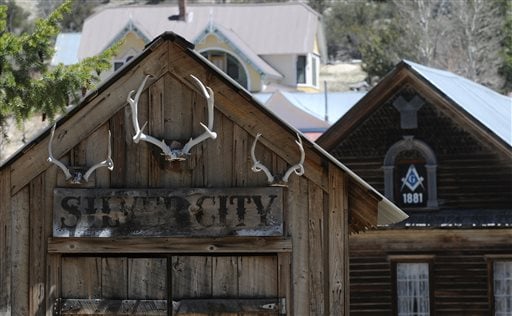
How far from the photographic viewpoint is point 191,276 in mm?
11609

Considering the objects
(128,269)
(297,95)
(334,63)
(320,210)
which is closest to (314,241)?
(320,210)

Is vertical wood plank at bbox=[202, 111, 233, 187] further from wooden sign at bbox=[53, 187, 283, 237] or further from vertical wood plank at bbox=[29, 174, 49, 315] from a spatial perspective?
vertical wood plank at bbox=[29, 174, 49, 315]

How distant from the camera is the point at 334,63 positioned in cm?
8956

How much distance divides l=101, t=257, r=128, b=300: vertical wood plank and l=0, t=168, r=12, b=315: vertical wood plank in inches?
30.8

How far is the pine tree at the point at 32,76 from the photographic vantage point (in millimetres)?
15227

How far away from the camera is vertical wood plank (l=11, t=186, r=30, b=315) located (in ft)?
37.8


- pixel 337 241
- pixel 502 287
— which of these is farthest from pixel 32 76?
pixel 502 287

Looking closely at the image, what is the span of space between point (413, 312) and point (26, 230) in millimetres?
12924

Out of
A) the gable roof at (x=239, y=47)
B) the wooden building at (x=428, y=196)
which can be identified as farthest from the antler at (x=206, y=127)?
the gable roof at (x=239, y=47)

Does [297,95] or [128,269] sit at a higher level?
[297,95]

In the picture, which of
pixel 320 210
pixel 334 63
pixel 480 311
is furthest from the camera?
pixel 334 63

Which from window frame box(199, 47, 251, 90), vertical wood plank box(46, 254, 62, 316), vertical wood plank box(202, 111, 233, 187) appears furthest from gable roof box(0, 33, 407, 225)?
window frame box(199, 47, 251, 90)

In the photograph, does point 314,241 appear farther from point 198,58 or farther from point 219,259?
point 198,58

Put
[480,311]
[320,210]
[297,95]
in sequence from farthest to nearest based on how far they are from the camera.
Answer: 1. [297,95]
2. [480,311]
3. [320,210]
